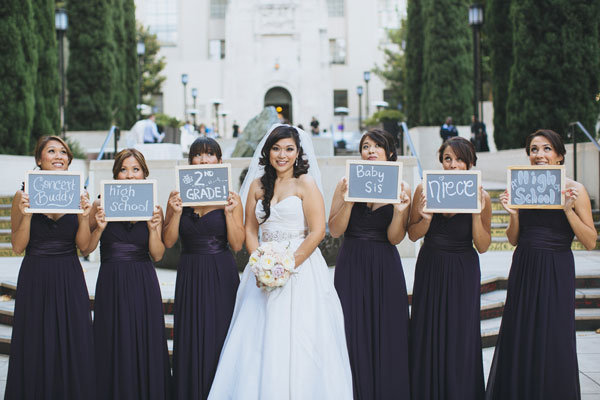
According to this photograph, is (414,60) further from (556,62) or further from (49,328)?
(49,328)

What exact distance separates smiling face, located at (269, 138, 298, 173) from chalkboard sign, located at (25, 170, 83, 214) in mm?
1483

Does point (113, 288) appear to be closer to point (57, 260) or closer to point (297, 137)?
point (57, 260)

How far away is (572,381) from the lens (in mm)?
4582

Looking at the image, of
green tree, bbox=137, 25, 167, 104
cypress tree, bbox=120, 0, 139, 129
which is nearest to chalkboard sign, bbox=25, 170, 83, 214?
cypress tree, bbox=120, 0, 139, 129

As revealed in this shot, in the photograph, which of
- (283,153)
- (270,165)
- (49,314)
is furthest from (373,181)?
(49,314)

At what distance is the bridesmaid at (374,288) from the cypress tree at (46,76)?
1406 cm

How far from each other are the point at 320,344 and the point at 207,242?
115cm

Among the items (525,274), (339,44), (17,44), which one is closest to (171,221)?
(525,274)

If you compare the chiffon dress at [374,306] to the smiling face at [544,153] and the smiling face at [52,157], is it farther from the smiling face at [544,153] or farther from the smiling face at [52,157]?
the smiling face at [52,157]

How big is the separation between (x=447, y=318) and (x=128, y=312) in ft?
7.91

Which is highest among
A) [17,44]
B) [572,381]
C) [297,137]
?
[17,44]

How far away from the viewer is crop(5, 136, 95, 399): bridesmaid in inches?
178

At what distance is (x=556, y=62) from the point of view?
46.4ft

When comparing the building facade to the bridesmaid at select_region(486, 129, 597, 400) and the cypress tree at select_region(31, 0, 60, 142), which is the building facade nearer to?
the cypress tree at select_region(31, 0, 60, 142)
